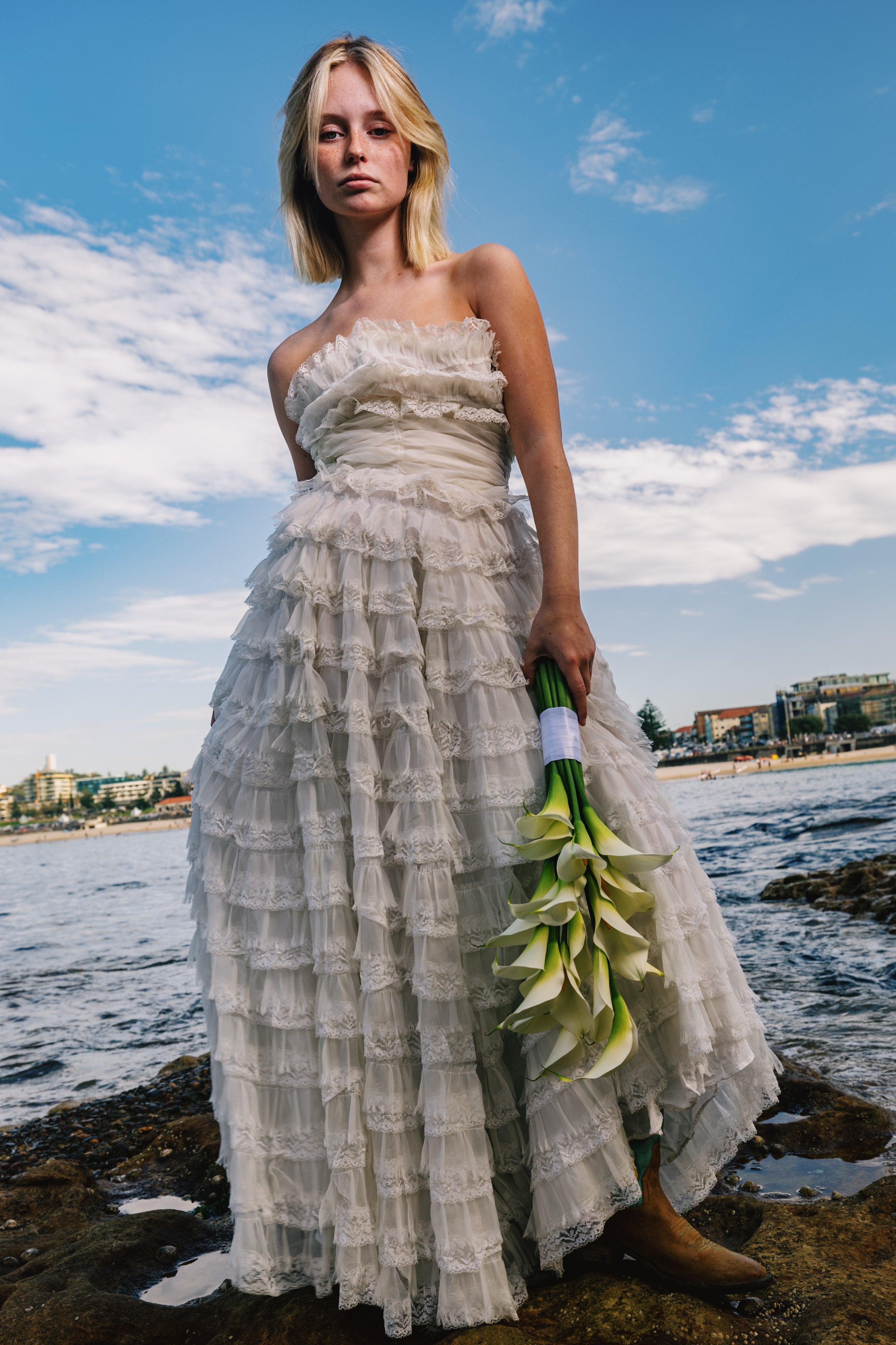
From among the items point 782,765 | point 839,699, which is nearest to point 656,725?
point 782,765

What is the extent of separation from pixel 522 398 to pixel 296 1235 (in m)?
2.03

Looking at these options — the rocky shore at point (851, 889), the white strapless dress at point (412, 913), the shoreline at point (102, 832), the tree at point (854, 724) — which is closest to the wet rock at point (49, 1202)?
the white strapless dress at point (412, 913)

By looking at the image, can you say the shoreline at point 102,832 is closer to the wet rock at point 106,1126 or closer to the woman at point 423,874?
the wet rock at point 106,1126

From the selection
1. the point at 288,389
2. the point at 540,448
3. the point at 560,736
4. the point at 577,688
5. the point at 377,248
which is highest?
the point at 377,248

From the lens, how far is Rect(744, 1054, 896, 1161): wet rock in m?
A: 2.79

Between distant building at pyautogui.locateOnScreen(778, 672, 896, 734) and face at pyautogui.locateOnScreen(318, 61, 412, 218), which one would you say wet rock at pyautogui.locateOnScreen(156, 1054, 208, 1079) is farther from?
distant building at pyautogui.locateOnScreen(778, 672, 896, 734)

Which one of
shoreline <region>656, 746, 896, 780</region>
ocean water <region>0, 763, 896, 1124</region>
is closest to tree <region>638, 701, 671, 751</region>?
shoreline <region>656, 746, 896, 780</region>

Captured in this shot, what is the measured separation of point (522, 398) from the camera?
2.10 meters

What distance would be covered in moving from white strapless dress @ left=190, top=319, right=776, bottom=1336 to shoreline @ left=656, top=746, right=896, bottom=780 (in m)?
77.0

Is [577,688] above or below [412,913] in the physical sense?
above

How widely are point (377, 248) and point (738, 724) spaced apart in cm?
13055

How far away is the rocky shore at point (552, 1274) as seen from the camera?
1.67 metres

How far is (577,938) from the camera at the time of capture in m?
1.50

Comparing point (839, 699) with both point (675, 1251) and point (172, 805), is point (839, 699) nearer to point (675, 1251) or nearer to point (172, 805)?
point (172, 805)
